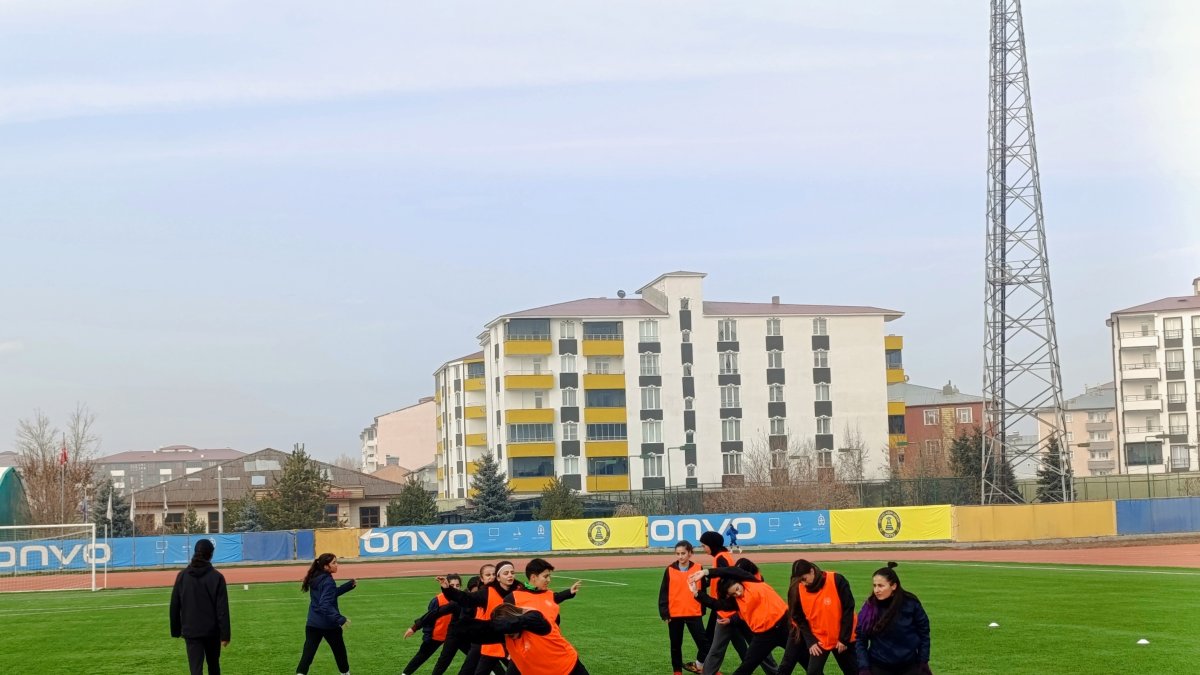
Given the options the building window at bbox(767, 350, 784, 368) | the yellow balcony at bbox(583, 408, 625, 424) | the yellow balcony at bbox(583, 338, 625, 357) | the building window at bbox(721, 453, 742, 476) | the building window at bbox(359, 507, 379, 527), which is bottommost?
the building window at bbox(359, 507, 379, 527)

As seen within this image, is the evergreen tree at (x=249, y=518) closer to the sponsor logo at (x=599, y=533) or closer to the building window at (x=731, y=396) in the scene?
the sponsor logo at (x=599, y=533)

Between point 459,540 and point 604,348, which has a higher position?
point 604,348

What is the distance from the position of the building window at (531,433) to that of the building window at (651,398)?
7339mm

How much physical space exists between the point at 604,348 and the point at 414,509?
75.2ft

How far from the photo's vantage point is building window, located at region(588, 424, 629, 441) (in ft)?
308

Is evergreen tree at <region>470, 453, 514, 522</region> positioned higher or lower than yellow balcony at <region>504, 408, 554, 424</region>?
lower

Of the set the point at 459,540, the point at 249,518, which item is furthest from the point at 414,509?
the point at 459,540

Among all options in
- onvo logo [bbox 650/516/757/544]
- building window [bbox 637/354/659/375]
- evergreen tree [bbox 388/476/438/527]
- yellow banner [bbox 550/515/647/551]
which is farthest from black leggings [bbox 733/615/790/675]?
building window [bbox 637/354/659/375]

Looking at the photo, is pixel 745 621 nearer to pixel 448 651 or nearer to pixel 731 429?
pixel 448 651

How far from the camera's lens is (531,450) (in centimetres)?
9181

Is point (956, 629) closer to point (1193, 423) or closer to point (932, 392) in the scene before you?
point (1193, 423)

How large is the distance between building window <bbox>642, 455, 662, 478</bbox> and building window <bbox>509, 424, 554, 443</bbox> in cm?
711

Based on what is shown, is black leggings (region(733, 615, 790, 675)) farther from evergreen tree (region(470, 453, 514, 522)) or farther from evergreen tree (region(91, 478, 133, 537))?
evergreen tree (region(91, 478, 133, 537))

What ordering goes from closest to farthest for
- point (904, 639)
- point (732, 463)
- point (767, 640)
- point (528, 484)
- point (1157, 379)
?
point (904, 639) → point (767, 640) → point (528, 484) → point (732, 463) → point (1157, 379)
